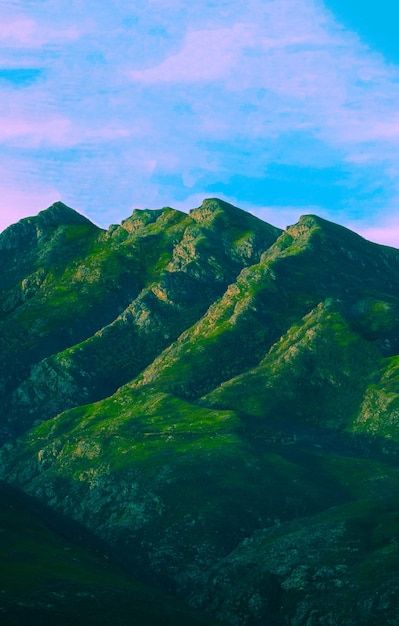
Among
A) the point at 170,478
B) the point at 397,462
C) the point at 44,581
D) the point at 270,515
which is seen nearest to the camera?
the point at 44,581

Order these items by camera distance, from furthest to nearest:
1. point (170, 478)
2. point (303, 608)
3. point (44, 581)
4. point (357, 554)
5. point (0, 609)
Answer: point (170, 478), point (357, 554), point (303, 608), point (44, 581), point (0, 609)

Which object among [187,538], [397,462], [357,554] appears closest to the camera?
[357,554]

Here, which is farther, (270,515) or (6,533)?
(270,515)

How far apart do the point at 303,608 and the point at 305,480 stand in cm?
6427

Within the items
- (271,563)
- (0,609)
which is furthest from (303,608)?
(0,609)

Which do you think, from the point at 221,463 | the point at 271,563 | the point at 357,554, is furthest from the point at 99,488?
the point at 357,554

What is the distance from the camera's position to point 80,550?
13525 centimetres

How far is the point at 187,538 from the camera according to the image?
15200cm

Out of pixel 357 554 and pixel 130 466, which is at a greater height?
pixel 130 466

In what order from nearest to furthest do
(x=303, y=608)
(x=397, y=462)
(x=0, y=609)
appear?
(x=0, y=609)
(x=303, y=608)
(x=397, y=462)

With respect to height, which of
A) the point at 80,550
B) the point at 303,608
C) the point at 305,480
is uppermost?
the point at 305,480

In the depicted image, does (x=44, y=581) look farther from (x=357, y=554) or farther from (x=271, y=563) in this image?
(x=357, y=554)

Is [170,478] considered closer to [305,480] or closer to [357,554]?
[305,480]

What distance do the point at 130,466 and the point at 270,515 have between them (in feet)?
144
